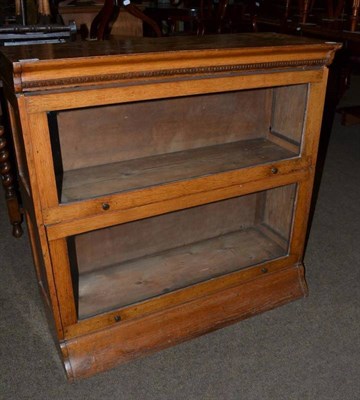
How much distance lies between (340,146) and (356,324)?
210cm

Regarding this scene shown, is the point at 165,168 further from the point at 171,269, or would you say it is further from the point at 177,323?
the point at 177,323

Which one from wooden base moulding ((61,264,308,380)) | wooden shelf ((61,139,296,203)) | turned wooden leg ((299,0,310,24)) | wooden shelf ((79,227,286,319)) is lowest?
wooden base moulding ((61,264,308,380))

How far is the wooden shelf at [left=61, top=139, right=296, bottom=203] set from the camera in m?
1.33

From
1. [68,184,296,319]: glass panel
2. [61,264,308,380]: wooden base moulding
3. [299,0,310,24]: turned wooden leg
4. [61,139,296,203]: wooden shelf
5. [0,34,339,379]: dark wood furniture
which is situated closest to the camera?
[0,34,339,379]: dark wood furniture

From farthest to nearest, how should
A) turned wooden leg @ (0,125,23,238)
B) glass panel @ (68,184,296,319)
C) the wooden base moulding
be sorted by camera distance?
turned wooden leg @ (0,125,23,238)
glass panel @ (68,184,296,319)
the wooden base moulding

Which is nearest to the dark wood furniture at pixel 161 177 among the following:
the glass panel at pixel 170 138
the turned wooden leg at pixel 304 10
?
the glass panel at pixel 170 138

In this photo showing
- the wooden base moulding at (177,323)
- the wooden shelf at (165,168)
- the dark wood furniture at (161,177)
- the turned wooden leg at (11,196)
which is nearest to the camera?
the dark wood furniture at (161,177)

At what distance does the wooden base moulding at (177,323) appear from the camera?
1440 mm

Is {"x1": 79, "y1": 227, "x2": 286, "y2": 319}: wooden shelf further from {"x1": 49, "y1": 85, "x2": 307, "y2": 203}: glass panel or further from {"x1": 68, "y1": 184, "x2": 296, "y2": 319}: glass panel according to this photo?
{"x1": 49, "y1": 85, "x2": 307, "y2": 203}: glass panel

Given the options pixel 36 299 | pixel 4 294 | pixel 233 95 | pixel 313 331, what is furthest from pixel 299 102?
pixel 4 294

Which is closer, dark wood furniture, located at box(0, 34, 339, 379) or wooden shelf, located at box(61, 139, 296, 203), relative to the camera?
dark wood furniture, located at box(0, 34, 339, 379)

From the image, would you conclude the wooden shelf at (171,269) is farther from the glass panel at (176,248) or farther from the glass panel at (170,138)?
the glass panel at (170,138)

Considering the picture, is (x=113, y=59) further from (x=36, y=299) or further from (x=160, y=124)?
(x=36, y=299)

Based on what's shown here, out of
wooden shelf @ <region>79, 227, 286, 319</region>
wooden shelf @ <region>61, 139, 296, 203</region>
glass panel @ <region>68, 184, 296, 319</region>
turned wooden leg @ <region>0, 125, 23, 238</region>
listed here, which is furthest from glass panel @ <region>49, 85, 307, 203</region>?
turned wooden leg @ <region>0, 125, 23, 238</region>
